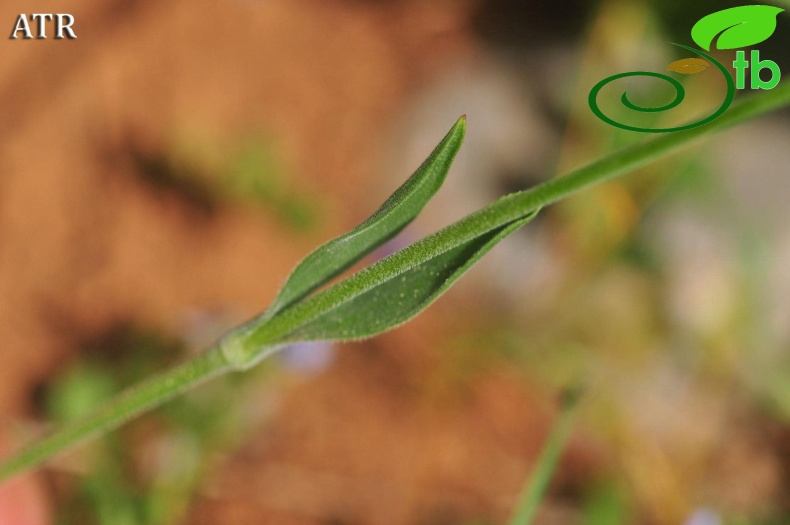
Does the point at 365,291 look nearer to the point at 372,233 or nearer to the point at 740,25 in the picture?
the point at 372,233

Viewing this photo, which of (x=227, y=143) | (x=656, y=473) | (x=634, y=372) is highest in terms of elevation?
(x=227, y=143)

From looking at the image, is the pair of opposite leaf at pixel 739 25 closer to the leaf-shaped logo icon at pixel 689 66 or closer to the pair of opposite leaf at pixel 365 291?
the leaf-shaped logo icon at pixel 689 66

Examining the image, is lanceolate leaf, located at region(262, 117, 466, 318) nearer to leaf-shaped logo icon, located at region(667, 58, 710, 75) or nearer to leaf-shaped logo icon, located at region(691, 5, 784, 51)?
leaf-shaped logo icon, located at region(691, 5, 784, 51)

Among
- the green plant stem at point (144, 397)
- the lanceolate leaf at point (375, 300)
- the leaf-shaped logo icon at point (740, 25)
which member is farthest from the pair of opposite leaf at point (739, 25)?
the green plant stem at point (144, 397)

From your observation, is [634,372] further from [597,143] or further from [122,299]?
[122,299]

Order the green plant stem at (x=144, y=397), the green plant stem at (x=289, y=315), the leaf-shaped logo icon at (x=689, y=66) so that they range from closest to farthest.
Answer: the green plant stem at (x=289, y=315)
the green plant stem at (x=144, y=397)
the leaf-shaped logo icon at (x=689, y=66)

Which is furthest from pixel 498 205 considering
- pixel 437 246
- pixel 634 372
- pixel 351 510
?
pixel 634 372
